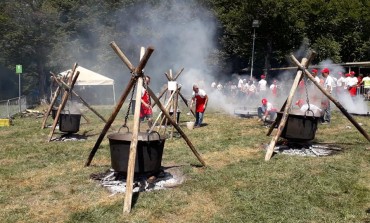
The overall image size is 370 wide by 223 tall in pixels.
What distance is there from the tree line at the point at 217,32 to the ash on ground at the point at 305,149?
2391 centimetres

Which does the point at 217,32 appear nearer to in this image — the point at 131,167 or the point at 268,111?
the point at 268,111

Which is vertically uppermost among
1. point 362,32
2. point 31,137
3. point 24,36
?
point 362,32

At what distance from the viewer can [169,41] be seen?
35219 mm

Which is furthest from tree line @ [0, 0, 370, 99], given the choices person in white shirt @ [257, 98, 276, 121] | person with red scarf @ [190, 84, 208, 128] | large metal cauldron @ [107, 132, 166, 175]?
large metal cauldron @ [107, 132, 166, 175]

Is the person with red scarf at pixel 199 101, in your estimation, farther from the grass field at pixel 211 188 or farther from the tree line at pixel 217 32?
the tree line at pixel 217 32

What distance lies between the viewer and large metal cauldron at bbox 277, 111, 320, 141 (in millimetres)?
8094

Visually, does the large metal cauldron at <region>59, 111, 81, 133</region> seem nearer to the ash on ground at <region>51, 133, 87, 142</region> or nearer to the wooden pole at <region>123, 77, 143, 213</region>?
the ash on ground at <region>51, 133, 87, 142</region>

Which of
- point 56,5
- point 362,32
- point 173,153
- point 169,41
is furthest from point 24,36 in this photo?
point 362,32

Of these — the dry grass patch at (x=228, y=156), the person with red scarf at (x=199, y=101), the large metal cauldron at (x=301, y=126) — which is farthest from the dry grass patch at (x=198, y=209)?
A: the person with red scarf at (x=199, y=101)

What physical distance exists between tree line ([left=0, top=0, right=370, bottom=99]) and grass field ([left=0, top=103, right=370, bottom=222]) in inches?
969

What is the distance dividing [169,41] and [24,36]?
1227cm

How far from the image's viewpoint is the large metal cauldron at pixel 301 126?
26.6 ft

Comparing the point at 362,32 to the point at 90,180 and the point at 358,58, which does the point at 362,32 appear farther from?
the point at 90,180

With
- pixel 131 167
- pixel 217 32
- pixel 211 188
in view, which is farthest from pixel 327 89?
pixel 217 32
